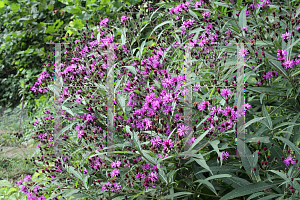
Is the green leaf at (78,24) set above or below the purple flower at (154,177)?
above

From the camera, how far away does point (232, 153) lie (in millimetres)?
1676

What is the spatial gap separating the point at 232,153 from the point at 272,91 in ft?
1.36

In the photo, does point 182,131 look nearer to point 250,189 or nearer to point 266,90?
point 250,189

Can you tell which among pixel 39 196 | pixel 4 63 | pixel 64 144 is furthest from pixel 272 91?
pixel 4 63

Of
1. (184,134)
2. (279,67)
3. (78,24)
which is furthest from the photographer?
(78,24)

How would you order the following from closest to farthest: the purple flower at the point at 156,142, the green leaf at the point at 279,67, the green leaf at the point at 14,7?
the purple flower at the point at 156,142
the green leaf at the point at 279,67
the green leaf at the point at 14,7

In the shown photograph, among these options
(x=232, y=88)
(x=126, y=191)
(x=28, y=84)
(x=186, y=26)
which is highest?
(x=186, y=26)

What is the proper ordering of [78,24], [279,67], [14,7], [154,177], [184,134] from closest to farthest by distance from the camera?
[154,177] < [184,134] < [279,67] < [78,24] < [14,7]

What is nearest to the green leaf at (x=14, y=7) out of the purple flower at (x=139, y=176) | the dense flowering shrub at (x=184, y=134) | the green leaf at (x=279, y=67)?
the dense flowering shrub at (x=184, y=134)

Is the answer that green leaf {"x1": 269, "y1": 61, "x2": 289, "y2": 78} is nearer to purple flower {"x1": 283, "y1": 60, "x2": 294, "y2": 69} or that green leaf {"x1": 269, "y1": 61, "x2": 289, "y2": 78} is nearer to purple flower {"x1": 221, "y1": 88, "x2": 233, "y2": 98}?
purple flower {"x1": 283, "y1": 60, "x2": 294, "y2": 69}

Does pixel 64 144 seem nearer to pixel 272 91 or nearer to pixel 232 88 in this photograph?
pixel 232 88

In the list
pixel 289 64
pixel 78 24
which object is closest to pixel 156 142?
pixel 289 64

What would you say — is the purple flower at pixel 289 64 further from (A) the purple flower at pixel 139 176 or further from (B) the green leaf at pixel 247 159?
(A) the purple flower at pixel 139 176

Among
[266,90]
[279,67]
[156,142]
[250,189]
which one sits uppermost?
[279,67]
